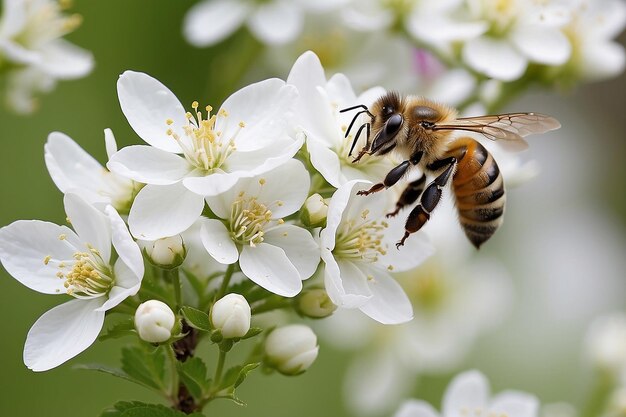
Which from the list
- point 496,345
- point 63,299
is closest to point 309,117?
point 63,299

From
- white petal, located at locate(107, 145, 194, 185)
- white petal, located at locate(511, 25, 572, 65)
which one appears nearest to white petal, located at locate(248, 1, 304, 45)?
white petal, located at locate(511, 25, 572, 65)

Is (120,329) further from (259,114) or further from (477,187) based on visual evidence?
(477,187)

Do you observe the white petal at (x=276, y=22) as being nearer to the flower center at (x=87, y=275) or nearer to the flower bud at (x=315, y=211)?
the flower bud at (x=315, y=211)

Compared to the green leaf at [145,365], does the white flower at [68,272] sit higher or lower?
higher

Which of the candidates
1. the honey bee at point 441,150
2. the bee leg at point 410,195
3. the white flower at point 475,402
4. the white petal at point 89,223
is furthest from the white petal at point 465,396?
the white petal at point 89,223

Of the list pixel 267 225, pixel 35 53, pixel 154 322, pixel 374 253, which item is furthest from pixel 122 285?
pixel 35 53

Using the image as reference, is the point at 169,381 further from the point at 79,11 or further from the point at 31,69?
the point at 79,11

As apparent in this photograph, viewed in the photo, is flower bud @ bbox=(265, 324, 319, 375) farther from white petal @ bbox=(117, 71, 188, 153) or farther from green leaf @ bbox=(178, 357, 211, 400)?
white petal @ bbox=(117, 71, 188, 153)
